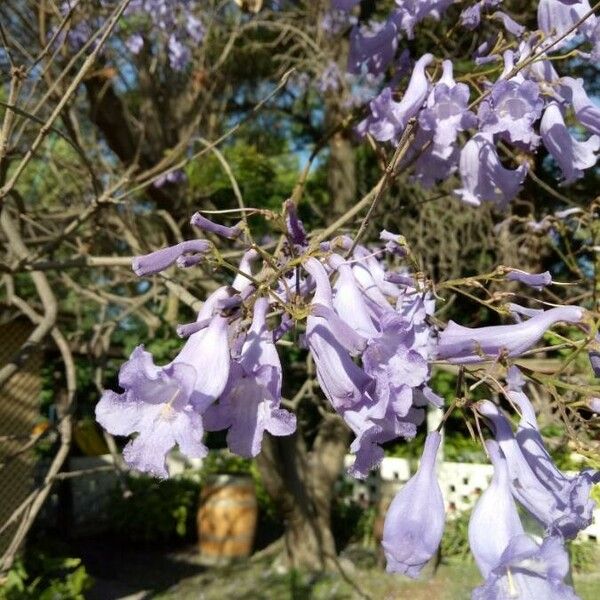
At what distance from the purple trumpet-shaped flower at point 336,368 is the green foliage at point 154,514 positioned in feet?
30.6

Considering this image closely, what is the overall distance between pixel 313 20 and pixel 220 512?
598 cm

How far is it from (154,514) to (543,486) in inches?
386

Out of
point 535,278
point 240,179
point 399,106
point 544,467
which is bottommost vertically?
point 240,179

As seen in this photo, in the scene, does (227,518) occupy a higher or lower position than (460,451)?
higher

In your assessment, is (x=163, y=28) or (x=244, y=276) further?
(x=163, y=28)

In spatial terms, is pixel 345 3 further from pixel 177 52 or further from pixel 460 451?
pixel 460 451

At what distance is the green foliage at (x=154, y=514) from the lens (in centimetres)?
1022

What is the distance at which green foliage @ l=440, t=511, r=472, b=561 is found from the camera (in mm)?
8781

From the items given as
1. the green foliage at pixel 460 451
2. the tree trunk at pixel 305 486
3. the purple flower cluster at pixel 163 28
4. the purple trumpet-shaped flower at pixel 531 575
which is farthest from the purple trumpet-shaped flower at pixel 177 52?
the purple trumpet-shaped flower at pixel 531 575

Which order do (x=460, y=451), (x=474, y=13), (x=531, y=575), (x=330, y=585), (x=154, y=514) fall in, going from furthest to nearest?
(x=460, y=451) < (x=154, y=514) < (x=330, y=585) < (x=474, y=13) < (x=531, y=575)

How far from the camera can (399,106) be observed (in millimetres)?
1858

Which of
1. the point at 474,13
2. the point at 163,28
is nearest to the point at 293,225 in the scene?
the point at 474,13

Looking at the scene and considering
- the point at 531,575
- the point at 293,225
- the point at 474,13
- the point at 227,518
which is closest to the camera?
the point at 531,575

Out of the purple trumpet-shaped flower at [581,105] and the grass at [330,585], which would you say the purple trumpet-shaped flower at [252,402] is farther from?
the grass at [330,585]
